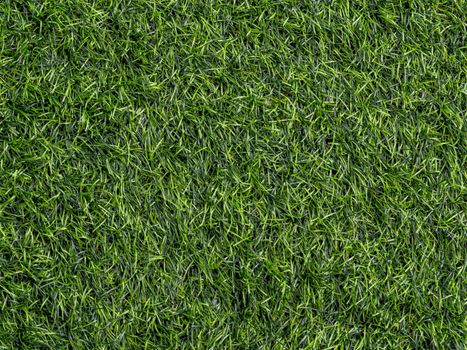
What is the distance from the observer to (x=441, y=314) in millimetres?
2801

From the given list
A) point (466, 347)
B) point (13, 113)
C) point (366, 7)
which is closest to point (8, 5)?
point (13, 113)

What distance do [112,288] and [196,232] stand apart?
1.17 ft

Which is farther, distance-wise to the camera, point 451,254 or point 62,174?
point 451,254

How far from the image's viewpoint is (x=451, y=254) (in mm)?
2832

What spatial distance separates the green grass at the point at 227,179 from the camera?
2629mm

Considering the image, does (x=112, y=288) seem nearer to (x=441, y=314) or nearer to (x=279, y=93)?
(x=279, y=93)

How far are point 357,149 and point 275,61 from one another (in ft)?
1.50

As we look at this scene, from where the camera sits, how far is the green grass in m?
2.63

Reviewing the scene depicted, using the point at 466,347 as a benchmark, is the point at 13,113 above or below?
above

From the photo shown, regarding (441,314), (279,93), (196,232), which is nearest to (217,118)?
(279,93)

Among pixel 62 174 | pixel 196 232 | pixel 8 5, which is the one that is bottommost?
pixel 196 232

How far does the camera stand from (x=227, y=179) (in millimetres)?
2746

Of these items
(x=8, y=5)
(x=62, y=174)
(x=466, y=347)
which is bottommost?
(x=466, y=347)

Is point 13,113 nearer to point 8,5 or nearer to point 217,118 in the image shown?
point 8,5
